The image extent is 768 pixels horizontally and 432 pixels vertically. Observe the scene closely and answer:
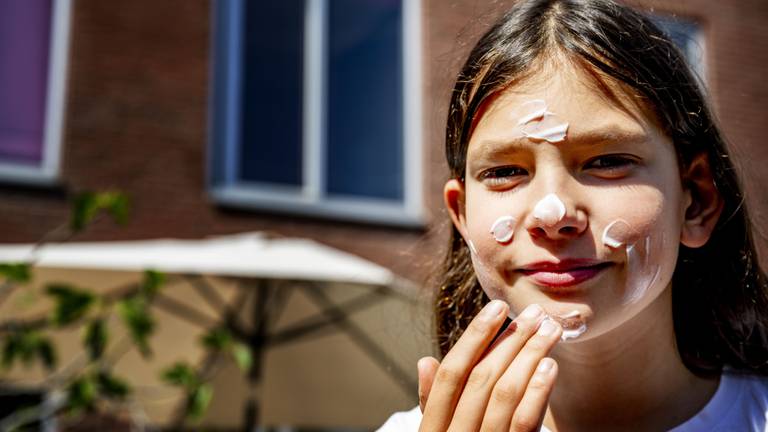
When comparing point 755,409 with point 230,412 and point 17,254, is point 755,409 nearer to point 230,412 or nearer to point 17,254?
point 17,254

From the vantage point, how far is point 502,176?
1586mm

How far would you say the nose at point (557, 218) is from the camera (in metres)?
1.45

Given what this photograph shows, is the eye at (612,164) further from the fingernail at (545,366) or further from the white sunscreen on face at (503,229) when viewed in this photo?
the fingernail at (545,366)

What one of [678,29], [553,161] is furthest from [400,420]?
[678,29]

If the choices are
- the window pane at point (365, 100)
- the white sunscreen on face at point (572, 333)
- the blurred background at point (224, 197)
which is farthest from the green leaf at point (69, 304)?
the window pane at point (365, 100)

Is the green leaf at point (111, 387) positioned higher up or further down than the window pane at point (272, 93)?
further down

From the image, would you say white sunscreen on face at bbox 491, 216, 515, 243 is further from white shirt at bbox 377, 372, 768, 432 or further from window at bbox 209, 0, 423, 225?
window at bbox 209, 0, 423, 225

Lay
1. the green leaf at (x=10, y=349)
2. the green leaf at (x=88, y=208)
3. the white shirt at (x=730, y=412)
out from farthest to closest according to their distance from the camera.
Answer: the green leaf at (x=10, y=349) → the green leaf at (x=88, y=208) → the white shirt at (x=730, y=412)

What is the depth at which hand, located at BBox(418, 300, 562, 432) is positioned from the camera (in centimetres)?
134

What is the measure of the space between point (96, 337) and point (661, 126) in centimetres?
318

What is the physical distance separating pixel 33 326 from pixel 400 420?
3118mm

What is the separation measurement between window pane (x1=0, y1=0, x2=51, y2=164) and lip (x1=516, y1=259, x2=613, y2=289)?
5.69 meters

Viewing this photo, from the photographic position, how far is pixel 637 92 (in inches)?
61.7

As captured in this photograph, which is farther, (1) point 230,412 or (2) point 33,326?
(1) point 230,412
